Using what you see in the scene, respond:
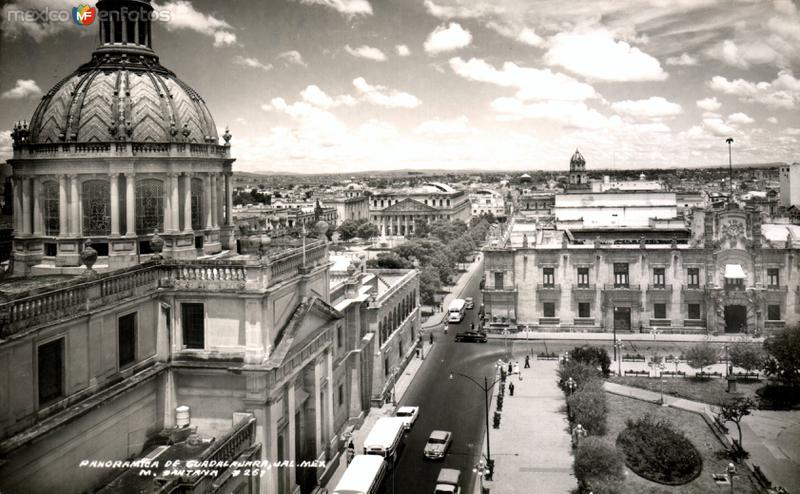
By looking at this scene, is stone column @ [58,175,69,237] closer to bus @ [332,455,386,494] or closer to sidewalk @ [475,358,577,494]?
bus @ [332,455,386,494]

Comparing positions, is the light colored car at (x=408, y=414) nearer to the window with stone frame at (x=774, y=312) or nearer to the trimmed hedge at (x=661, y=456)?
the trimmed hedge at (x=661, y=456)

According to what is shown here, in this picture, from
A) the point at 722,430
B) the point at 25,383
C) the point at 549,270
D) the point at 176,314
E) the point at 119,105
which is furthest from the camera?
the point at 549,270

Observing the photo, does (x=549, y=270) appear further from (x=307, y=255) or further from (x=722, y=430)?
(x=307, y=255)

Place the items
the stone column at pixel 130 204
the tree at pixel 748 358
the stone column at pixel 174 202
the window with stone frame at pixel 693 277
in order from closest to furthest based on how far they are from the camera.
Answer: the stone column at pixel 130 204 < the stone column at pixel 174 202 < the tree at pixel 748 358 < the window with stone frame at pixel 693 277

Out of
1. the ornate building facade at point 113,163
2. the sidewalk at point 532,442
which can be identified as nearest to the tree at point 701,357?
the sidewalk at point 532,442

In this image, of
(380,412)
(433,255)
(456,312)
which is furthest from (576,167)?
(380,412)

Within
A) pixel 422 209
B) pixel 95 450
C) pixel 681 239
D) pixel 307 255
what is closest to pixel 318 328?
pixel 307 255
